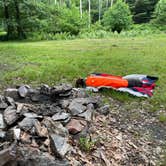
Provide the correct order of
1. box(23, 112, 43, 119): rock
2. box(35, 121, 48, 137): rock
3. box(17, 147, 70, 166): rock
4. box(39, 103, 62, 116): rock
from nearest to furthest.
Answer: box(17, 147, 70, 166): rock, box(35, 121, 48, 137): rock, box(23, 112, 43, 119): rock, box(39, 103, 62, 116): rock

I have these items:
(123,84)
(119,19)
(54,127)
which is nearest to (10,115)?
(54,127)

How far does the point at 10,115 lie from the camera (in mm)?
2916

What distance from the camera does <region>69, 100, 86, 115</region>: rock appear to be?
3.28m

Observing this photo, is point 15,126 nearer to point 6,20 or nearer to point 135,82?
point 135,82

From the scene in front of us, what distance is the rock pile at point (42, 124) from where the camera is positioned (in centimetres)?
236

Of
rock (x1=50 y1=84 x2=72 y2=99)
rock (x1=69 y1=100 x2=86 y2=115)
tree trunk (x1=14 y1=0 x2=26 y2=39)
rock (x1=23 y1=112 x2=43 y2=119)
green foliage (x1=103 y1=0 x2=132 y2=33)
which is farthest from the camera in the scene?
green foliage (x1=103 y1=0 x2=132 y2=33)

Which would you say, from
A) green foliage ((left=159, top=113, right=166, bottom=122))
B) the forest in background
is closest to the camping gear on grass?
green foliage ((left=159, top=113, right=166, bottom=122))

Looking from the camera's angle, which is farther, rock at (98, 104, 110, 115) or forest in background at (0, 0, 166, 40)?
forest in background at (0, 0, 166, 40)

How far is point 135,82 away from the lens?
4.61 metres

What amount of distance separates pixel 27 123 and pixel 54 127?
28cm

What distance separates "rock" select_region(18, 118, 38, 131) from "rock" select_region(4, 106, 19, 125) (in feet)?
0.38

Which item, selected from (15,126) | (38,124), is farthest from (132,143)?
(15,126)

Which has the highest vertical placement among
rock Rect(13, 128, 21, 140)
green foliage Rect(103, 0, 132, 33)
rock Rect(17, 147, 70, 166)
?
rock Rect(13, 128, 21, 140)

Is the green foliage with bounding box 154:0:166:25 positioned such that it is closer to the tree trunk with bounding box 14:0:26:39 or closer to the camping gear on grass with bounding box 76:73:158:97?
the tree trunk with bounding box 14:0:26:39
